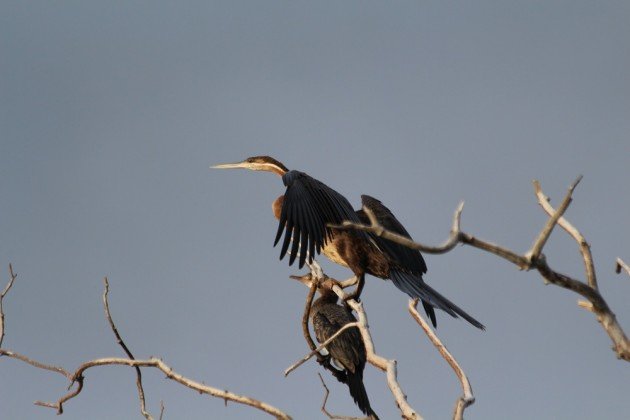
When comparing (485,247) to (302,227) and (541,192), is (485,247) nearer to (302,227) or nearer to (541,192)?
(541,192)

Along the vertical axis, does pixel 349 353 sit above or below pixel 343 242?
below

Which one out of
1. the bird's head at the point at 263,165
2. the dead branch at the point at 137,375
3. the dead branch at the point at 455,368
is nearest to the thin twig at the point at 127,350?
the dead branch at the point at 137,375

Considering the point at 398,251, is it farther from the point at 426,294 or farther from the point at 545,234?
the point at 545,234

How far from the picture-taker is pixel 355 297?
19.8 feet

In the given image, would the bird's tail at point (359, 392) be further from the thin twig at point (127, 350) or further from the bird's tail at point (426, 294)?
the thin twig at point (127, 350)

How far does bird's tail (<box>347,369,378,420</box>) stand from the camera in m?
6.43

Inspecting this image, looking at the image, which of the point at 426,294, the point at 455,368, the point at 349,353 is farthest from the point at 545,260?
the point at 349,353

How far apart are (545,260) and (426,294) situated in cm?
295

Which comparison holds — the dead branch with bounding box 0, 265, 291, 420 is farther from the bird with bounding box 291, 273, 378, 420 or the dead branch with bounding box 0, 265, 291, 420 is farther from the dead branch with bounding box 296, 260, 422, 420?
the bird with bounding box 291, 273, 378, 420

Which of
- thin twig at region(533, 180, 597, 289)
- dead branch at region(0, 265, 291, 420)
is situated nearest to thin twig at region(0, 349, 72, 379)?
dead branch at region(0, 265, 291, 420)

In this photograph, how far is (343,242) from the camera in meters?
6.15

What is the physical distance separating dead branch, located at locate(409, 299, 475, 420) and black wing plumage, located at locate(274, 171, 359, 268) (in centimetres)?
76

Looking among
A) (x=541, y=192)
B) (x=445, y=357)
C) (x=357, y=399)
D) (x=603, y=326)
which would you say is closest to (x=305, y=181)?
(x=357, y=399)

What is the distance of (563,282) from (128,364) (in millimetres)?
2341
